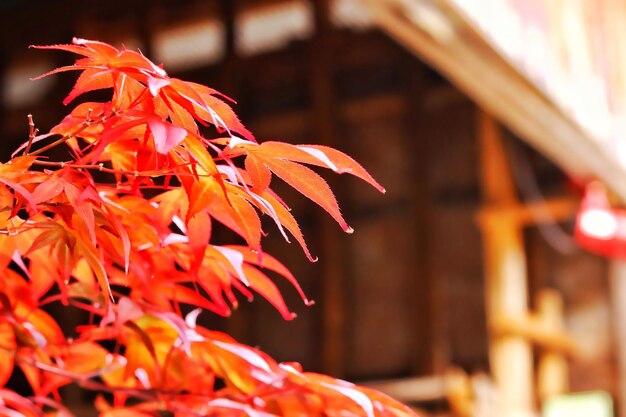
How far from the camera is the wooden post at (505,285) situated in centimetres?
386

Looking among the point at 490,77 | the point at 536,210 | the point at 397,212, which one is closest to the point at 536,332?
the point at 536,210

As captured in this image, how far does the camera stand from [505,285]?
12.7ft

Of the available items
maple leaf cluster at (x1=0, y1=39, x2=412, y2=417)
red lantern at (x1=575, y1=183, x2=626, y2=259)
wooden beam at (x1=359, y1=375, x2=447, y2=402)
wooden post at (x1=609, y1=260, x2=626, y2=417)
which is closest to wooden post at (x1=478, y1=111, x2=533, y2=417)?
wooden beam at (x1=359, y1=375, x2=447, y2=402)

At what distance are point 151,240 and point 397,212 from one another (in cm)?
412

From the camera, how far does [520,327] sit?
12.6 feet

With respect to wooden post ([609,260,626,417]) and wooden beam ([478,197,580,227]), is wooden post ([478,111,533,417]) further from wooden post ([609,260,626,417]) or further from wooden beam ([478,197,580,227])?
wooden post ([609,260,626,417])

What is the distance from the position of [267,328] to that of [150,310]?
4.36 m

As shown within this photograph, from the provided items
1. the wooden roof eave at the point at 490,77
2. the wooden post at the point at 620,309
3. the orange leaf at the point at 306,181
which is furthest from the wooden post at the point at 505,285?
the orange leaf at the point at 306,181

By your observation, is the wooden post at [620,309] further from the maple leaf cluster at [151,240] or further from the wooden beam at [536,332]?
the maple leaf cluster at [151,240]

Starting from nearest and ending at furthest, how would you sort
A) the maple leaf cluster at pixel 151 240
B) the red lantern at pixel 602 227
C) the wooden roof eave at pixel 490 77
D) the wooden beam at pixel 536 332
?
1. the maple leaf cluster at pixel 151 240
2. the wooden roof eave at pixel 490 77
3. the red lantern at pixel 602 227
4. the wooden beam at pixel 536 332

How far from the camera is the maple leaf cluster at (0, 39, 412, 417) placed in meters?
0.56

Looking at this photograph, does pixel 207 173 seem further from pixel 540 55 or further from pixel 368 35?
pixel 368 35

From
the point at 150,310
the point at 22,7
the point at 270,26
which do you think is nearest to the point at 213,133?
the point at 270,26

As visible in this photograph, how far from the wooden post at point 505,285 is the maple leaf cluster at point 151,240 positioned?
319 cm
